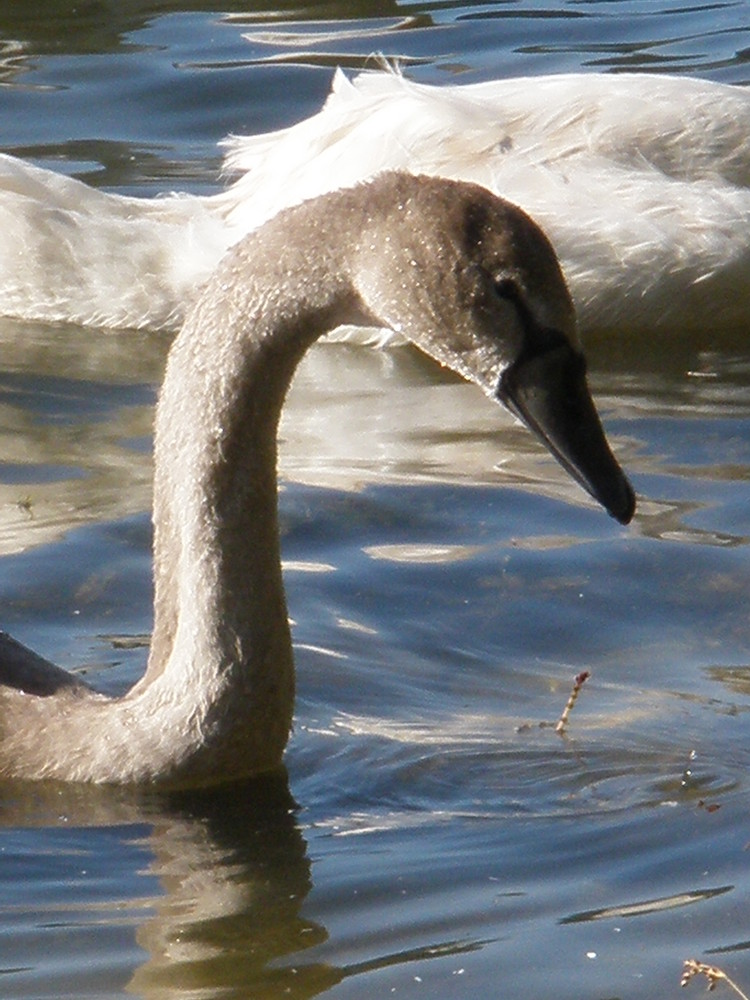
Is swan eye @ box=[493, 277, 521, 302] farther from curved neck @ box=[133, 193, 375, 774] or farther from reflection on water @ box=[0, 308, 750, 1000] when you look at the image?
reflection on water @ box=[0, 308, 750, 1000]

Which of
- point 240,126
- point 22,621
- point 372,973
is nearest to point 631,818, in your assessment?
point 372,973

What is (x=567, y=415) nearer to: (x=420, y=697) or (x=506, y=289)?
(x=506, y=289)

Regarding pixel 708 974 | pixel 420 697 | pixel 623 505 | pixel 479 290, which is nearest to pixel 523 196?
pixel 420 697

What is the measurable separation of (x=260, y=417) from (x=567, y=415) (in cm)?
58

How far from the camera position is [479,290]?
4172 mm

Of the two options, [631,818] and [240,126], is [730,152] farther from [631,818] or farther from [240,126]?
[631,818]

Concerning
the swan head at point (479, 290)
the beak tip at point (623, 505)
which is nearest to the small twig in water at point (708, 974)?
the beak tip at point (623, 505)

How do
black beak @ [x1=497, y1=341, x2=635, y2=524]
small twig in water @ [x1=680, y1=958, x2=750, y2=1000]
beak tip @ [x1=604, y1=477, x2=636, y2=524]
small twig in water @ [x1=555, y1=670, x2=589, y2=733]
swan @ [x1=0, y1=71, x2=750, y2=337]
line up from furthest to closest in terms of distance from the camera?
swan @ [x1=0, y1=71, x2=750, y2=337] → small twig in water @ [x1=555, y1=670, x2=589, y2=733] → beak tip @ [x1=604, y1=477, x2=636, y2=524] → black beak @ [x1=497, y1=341, x2=635, y2=524] → small twig in water @ [x1=680, y1=958, x2=750, y2=1000]

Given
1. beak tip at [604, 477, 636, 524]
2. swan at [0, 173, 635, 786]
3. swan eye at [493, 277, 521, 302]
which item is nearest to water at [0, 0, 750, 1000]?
swan at [0, 173, 635, 786]

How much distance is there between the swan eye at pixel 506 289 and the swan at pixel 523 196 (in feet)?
12.8

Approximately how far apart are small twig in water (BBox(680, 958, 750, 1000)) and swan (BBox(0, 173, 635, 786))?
39.5 inches

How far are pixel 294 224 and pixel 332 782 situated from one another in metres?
1.17

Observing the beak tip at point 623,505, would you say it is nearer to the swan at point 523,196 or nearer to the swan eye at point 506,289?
the swan eye at point 506,289

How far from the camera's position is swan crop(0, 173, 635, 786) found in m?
4.18
